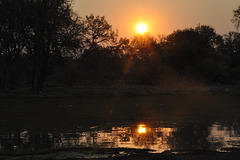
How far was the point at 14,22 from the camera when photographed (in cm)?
3027

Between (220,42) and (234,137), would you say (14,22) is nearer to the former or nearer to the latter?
(234,137)

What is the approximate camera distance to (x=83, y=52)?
3603cm

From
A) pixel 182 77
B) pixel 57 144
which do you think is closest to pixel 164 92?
pixel 182 77

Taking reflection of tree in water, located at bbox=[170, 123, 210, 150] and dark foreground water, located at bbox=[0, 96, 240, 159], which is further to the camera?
reflection of tree in water, located at bbox=[170, 123, 210, 150]

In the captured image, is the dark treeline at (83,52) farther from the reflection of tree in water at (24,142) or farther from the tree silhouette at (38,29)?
the reflection of tree in water at (24,142)

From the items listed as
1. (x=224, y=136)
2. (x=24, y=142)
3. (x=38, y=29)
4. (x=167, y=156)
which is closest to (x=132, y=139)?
(x=167, y=156)

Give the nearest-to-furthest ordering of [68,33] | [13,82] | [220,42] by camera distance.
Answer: [68,33] < [13,82] < [220,42]

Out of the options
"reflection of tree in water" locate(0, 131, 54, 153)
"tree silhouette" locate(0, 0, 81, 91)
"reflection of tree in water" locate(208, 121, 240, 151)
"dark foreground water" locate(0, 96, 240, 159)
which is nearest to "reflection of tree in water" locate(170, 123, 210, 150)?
"dark foreground water" locate(0, 96, 240, 159)

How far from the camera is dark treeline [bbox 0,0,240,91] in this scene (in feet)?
101

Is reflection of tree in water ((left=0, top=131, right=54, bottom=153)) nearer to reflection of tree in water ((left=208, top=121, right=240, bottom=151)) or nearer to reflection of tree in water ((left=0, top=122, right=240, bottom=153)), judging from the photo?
reflection of tree in water ((left=0, top=122, right=240, bottom=153))

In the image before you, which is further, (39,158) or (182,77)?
(182,77)

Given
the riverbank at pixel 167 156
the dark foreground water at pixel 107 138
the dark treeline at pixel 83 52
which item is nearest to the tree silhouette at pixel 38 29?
the dark treeline at pixel 83 52

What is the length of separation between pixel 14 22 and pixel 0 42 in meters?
3.07

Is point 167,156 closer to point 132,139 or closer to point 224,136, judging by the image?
point 132,139
